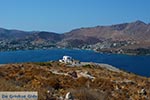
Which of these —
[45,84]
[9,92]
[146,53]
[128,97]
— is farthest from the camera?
[146,53]

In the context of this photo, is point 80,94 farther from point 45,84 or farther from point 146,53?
point 146,53

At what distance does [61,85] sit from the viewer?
12.6m

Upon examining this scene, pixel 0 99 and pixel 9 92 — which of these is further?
pixel 9 92

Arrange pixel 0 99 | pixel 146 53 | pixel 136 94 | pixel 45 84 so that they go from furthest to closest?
1. pixel 146 53
2. pixel 136 94
3. pixel 45 84
4. pixel 0 99

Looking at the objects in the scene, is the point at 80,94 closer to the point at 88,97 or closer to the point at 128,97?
the point at 88,97

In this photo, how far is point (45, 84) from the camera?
477 inches

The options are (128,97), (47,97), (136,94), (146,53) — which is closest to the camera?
(47,97)

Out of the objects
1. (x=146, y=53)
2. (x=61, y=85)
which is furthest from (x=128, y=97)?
(x=146, y=53)

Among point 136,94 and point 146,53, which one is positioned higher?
point 136,94

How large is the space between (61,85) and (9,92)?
4827 mm

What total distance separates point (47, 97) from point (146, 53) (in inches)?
7528

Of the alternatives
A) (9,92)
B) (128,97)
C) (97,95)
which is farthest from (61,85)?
(9,92)

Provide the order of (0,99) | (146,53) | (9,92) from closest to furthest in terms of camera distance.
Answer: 1. (0,99)
2. (9,92)
3. (146,53)

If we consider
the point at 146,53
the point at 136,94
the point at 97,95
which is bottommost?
the point at 146,53
